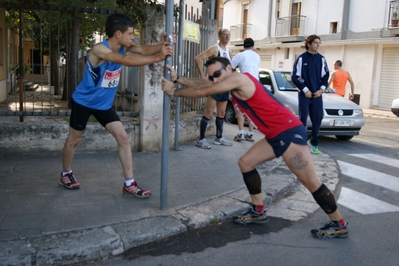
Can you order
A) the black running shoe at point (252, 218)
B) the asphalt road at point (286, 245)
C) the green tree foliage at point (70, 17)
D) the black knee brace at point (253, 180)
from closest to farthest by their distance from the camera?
the asphalt road at point (286, 245), the black knee brace at point (253, 180), the black running shoe at point (252, 218), the green tree foliage at point (70, 17)

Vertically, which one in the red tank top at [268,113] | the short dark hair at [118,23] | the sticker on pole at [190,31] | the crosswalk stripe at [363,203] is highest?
the sticker on pole at [190,31]

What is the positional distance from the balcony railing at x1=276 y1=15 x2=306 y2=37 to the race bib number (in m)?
26.0

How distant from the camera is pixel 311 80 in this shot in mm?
7602

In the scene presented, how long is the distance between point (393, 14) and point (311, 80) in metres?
17.5

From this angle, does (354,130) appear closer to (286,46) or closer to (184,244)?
(184,244)

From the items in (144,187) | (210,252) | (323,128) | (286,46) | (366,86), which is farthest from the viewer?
(286,46)

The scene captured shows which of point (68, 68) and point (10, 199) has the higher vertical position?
point (68, 68)

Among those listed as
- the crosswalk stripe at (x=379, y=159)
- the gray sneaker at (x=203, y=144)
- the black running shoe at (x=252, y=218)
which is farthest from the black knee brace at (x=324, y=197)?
the crosswalk stripe at (x=379, y=159)

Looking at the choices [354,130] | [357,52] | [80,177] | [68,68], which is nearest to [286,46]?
[357,52]

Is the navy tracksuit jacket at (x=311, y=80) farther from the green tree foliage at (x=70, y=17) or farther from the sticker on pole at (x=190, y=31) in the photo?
the green tree foliage at (x=70, y=17)

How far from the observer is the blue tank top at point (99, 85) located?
187 inches

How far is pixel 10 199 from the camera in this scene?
15.5 feet

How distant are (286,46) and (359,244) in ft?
88.7

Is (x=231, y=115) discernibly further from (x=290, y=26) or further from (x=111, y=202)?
(x=290, y=26)
